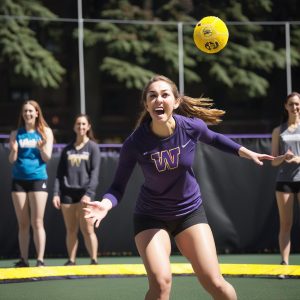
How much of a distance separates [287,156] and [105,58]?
14235 millimetres

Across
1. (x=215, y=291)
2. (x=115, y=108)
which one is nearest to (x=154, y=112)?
(x=215, y=291)

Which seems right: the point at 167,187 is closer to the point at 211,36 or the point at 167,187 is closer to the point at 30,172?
the point at 211,36

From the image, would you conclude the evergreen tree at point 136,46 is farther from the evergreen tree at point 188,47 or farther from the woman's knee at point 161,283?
the woman's knee at point 161,283

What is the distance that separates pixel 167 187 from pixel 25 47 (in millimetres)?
14267

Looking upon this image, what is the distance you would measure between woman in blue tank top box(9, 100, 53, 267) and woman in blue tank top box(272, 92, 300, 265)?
2.95 metres

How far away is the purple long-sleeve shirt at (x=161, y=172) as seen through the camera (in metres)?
5.96

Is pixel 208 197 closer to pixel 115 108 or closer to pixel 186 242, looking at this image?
pixel 186 242

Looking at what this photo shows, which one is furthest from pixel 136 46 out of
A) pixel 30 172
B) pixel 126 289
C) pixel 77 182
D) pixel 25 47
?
pixel 126 289

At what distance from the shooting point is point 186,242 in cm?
594

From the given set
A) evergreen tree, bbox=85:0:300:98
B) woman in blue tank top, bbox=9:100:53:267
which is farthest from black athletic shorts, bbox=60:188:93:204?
evergreen tree, bbox=85:0:300:98

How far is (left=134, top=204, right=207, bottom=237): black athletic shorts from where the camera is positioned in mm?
5934

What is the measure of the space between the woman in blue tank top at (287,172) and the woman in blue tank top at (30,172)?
2.95 m

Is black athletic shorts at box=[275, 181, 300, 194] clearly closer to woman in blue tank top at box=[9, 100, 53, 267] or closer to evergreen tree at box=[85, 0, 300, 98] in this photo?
woman in blue tank top at box=[9, 100, 53, 267]

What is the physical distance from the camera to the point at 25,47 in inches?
772
